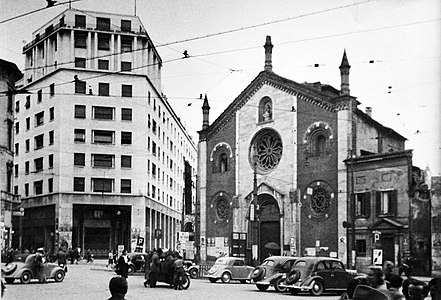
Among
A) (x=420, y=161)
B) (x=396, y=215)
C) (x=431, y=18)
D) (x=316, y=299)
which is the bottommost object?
(x=316, y=299)

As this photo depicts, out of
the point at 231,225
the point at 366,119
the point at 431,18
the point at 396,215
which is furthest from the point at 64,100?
the point at 231,225

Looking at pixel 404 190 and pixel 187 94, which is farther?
pixel 404 190

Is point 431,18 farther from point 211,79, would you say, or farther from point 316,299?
point 316,299

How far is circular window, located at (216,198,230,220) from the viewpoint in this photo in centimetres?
3434

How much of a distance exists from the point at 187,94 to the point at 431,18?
15.3ft

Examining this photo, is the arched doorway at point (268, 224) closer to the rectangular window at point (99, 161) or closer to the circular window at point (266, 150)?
the circular window at point (266, 150)

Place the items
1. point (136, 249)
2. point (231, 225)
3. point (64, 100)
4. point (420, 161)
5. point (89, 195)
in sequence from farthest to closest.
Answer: point (231, 225), point (420, 161), point (136, 249), point (89, 195), point (64, 100)

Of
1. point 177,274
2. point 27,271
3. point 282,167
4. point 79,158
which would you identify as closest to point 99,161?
point 79,158

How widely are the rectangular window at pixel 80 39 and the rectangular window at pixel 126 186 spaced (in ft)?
11.3

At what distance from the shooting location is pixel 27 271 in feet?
46.8

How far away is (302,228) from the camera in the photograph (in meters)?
30.6

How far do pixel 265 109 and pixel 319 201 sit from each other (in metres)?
5.83

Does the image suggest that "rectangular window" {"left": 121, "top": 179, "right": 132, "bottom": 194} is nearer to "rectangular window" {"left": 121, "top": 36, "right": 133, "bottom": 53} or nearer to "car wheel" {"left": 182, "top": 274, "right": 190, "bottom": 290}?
"rectangular window" {"left": 121, "top": 36, "right": 133, "bottom": 53}

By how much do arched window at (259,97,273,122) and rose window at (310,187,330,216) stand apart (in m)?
4.83
